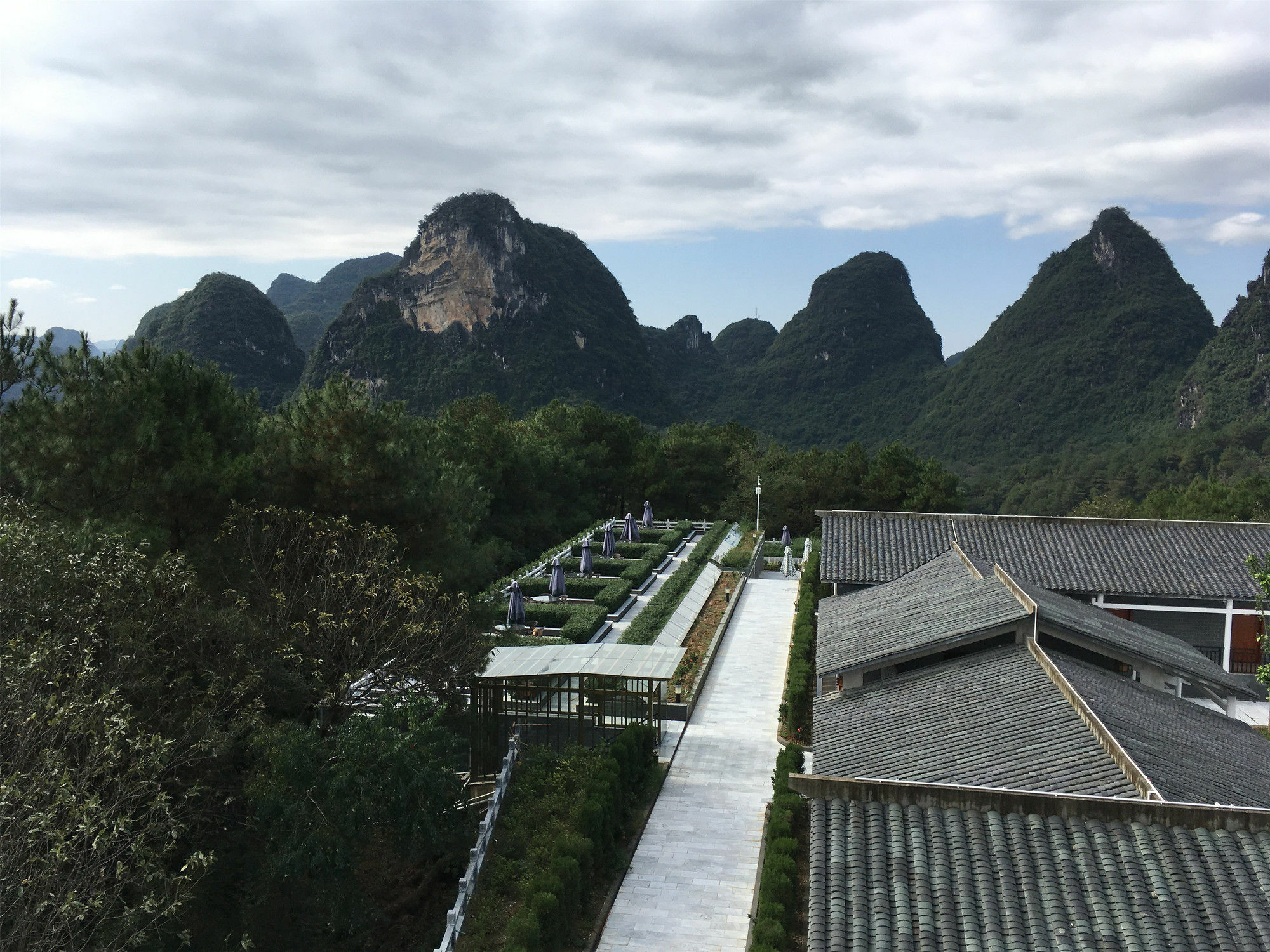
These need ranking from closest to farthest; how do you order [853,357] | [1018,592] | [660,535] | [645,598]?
[1018,592], [645,598], [660,535], [853,357]

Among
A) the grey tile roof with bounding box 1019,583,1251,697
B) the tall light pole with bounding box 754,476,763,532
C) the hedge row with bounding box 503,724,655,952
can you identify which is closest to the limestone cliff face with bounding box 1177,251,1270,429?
the tall light pole with bounding box 754,476,763,532

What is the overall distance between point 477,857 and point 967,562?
1123cm

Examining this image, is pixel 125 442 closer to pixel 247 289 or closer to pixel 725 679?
pixel 725 679

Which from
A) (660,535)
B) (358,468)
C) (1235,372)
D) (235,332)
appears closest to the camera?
(358,468)

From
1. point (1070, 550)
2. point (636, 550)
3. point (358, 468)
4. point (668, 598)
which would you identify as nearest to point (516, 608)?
point (668, 598)

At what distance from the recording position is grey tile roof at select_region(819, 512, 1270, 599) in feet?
65.6

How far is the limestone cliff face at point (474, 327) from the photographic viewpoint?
87.3 meters

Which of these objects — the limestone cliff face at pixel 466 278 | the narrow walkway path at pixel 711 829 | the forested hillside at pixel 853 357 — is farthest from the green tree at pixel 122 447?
the limestone cliff face at pixel 466 278

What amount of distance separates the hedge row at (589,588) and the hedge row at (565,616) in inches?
37.3

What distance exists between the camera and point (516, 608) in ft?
72.4

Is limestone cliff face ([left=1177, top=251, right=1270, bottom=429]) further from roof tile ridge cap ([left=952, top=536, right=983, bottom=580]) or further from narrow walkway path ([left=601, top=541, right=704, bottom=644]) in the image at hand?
roof tile ridge cap ([left=952, top=536, right=983, bottom=580])

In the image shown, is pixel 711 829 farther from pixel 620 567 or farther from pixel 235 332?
pixel 235 332

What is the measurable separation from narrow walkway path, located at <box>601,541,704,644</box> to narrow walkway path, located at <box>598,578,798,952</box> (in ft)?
9.09

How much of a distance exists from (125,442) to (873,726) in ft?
38.0
